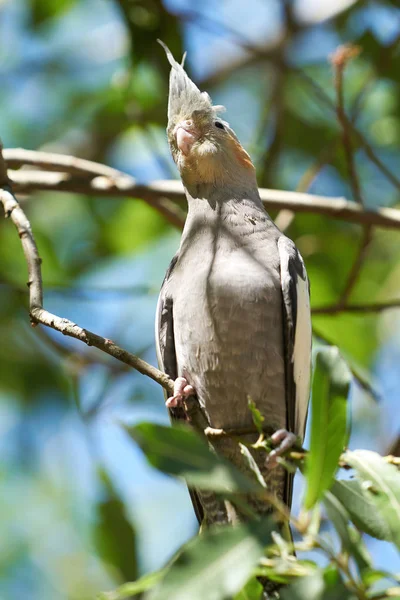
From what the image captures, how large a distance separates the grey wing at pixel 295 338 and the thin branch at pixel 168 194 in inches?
33.7

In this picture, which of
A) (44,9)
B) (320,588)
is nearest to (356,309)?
(320,588)

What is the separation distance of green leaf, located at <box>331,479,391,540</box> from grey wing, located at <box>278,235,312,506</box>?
4.33 ft

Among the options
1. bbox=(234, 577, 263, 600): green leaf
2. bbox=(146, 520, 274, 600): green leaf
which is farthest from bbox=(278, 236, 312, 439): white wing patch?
bbox=(146, 520, 274, 600): green leaf

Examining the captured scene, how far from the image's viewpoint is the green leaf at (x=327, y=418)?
6.63 feet

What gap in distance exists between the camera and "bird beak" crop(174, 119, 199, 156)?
13.8 ft

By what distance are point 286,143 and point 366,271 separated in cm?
143

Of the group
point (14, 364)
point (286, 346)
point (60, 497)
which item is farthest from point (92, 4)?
point (286, 346)

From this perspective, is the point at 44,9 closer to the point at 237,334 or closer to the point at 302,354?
the point at 237,334

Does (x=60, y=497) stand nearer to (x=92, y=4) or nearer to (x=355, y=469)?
(x=92, y=4)

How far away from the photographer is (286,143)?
7152mm

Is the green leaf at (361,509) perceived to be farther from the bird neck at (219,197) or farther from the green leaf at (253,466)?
the bird neck at (219,197)

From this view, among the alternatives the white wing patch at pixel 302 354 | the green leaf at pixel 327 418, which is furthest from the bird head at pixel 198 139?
the green leaf at pixel 327 418

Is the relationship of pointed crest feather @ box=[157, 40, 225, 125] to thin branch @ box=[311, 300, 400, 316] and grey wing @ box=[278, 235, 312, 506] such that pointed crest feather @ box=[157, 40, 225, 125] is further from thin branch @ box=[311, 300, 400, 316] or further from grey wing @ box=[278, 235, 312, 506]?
thin branch @ box=[311, 300, 400, 316]

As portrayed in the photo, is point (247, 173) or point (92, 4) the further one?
point (92, 4)
